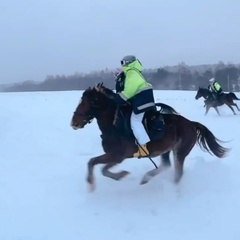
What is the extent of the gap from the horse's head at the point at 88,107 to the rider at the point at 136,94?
321mm

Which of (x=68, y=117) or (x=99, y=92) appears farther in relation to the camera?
(x=68, y=117)

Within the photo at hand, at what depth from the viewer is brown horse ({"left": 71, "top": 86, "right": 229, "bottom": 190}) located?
20.8 feet

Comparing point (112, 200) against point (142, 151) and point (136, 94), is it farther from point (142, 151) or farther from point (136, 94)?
point (136, 94)

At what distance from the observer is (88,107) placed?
6469 mm

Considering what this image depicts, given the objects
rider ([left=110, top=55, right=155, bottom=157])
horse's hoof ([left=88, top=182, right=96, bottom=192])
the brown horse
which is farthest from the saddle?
horse's hoof ([left=88, top=182, right=96, bottom=192])

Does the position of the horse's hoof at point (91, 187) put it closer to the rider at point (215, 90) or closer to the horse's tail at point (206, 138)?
the horse's tail at point (206, 138)

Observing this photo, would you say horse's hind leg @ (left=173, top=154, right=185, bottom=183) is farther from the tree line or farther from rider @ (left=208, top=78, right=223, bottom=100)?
the tree line

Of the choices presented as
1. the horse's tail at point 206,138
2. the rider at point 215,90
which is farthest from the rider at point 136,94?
the rider at point 215,90

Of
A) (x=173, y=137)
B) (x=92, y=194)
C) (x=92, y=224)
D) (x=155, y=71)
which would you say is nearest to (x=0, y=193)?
(x=92, y=194)

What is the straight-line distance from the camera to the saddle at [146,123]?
6.38 m

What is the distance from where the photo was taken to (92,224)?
17.5 feet

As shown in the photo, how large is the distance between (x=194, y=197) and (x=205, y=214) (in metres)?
0.67

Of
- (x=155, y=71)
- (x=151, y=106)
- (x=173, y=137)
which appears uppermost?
(x=151, y=106)

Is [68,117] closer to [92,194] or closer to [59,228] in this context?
[92,194]
